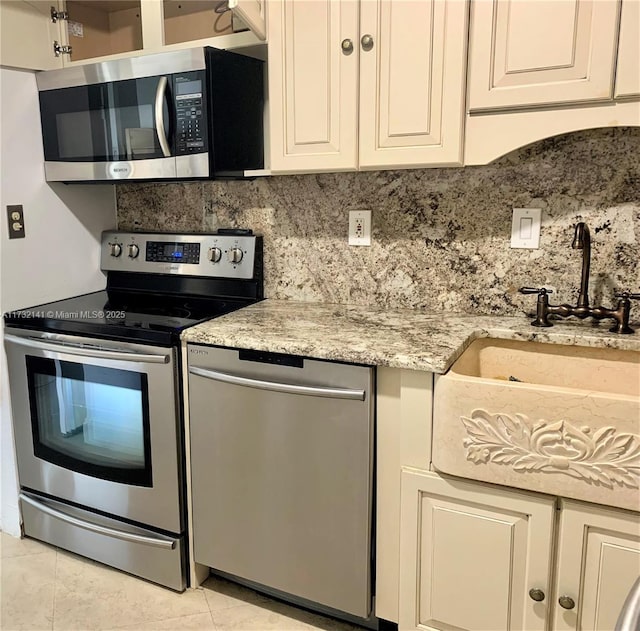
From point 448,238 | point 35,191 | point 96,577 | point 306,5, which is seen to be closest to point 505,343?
point 448,238

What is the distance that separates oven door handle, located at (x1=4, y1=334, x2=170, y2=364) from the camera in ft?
5.95

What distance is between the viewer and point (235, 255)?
223 centimetres

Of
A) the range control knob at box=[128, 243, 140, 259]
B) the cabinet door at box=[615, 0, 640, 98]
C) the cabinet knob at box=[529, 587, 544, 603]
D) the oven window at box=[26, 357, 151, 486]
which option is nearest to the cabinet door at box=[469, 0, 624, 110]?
the cabinet door at box=[615, 0, 640, 98]

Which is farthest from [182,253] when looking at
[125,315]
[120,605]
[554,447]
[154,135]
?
[554,447]

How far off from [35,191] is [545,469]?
196cm

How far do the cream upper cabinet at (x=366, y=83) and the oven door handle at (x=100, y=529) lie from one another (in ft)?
4.23

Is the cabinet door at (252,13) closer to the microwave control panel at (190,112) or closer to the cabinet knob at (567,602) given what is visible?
the microwave control panel at (190,112)

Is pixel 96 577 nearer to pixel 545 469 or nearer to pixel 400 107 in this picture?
pixel 545 469

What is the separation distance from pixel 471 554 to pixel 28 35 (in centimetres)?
221

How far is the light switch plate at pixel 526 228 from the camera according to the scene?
6.06 feet

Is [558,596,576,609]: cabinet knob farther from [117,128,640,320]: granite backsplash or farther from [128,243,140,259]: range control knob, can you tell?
[128,243,140,259]: range control knob

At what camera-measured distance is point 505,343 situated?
5.86 feet

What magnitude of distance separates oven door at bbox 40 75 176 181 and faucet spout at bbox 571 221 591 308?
Answer: 4.18 feet

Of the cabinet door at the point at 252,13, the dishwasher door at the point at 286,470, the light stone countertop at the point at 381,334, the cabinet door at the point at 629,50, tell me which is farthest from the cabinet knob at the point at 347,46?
the dishwasher door at the point at 286,470
